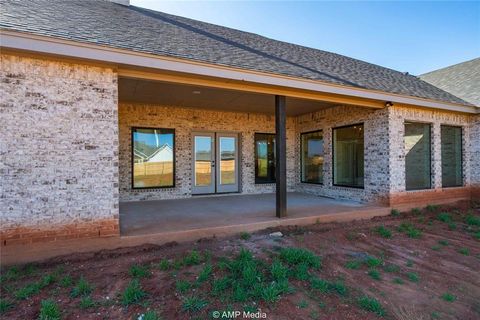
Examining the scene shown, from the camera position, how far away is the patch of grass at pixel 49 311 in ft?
8.10

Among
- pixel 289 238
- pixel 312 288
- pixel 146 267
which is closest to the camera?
pixel 312 288

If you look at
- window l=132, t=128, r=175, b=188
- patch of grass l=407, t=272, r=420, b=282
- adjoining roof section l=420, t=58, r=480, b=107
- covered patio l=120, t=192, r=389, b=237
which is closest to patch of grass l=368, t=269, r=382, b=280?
patch of grass l=407, t=272, r=420, b=282

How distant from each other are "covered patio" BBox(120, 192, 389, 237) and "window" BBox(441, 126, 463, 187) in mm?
3281

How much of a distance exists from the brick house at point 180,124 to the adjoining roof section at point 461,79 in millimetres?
1190

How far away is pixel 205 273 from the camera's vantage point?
3262mm

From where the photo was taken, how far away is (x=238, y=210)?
6426mm

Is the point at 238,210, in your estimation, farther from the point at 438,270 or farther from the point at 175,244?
the point at 438,270

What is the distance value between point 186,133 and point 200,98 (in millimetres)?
1718

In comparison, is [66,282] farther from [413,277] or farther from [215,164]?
[215,164]

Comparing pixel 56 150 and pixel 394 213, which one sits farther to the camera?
pixel 394 213

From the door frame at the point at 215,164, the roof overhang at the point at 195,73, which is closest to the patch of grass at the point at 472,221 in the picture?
the roof overhang at the point at 195,73

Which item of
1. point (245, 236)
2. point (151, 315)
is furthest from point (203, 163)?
point (151, 315)

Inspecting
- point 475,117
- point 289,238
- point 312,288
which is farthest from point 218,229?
point 475,117

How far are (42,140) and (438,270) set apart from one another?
6.02 metres
